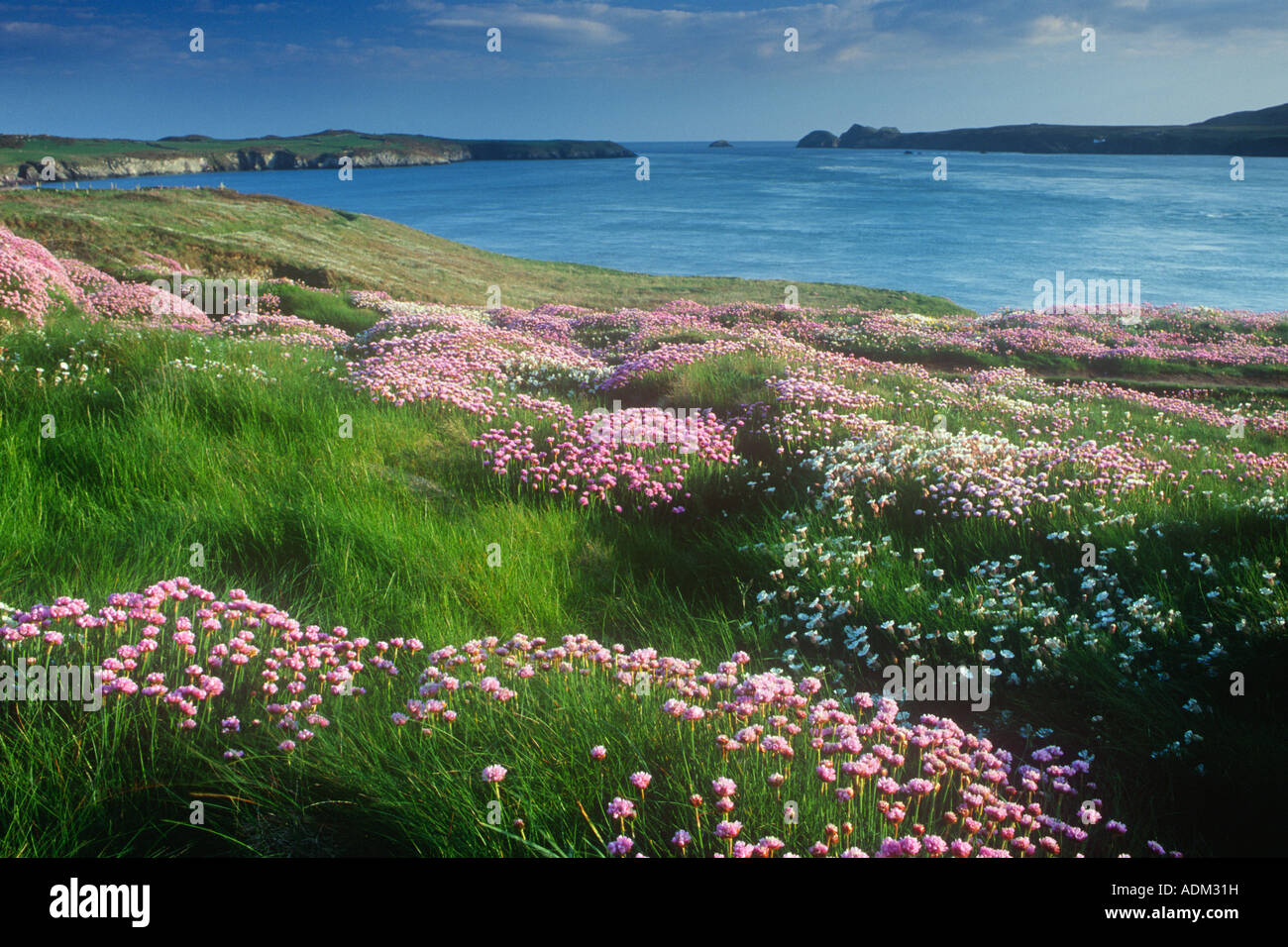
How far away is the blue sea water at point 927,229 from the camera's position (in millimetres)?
55125

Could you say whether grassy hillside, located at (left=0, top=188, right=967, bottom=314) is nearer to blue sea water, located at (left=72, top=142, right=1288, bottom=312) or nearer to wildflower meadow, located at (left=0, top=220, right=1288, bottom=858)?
blue sea water, located at (left=72, top=142, right=1288, bottom=312)

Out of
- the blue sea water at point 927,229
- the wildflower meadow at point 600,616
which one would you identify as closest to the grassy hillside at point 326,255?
the blue sea water at point 927,229

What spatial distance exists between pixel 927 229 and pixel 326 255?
70051mm

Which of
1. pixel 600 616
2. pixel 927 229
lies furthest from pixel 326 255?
pixel 927 229

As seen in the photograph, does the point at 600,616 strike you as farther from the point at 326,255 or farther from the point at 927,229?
the point at 927,229

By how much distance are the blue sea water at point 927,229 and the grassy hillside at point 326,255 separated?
18.6ft

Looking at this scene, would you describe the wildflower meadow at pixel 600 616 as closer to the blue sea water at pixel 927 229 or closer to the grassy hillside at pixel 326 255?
the grassy hillside at pixel 326 255

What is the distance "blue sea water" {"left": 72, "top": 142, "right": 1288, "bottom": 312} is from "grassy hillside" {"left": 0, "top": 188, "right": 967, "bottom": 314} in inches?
224

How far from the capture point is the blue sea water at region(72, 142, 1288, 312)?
55.1 metres

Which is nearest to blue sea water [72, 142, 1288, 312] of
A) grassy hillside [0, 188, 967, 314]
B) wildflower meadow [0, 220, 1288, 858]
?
grassy hillside [0, 188, 967, 314]
